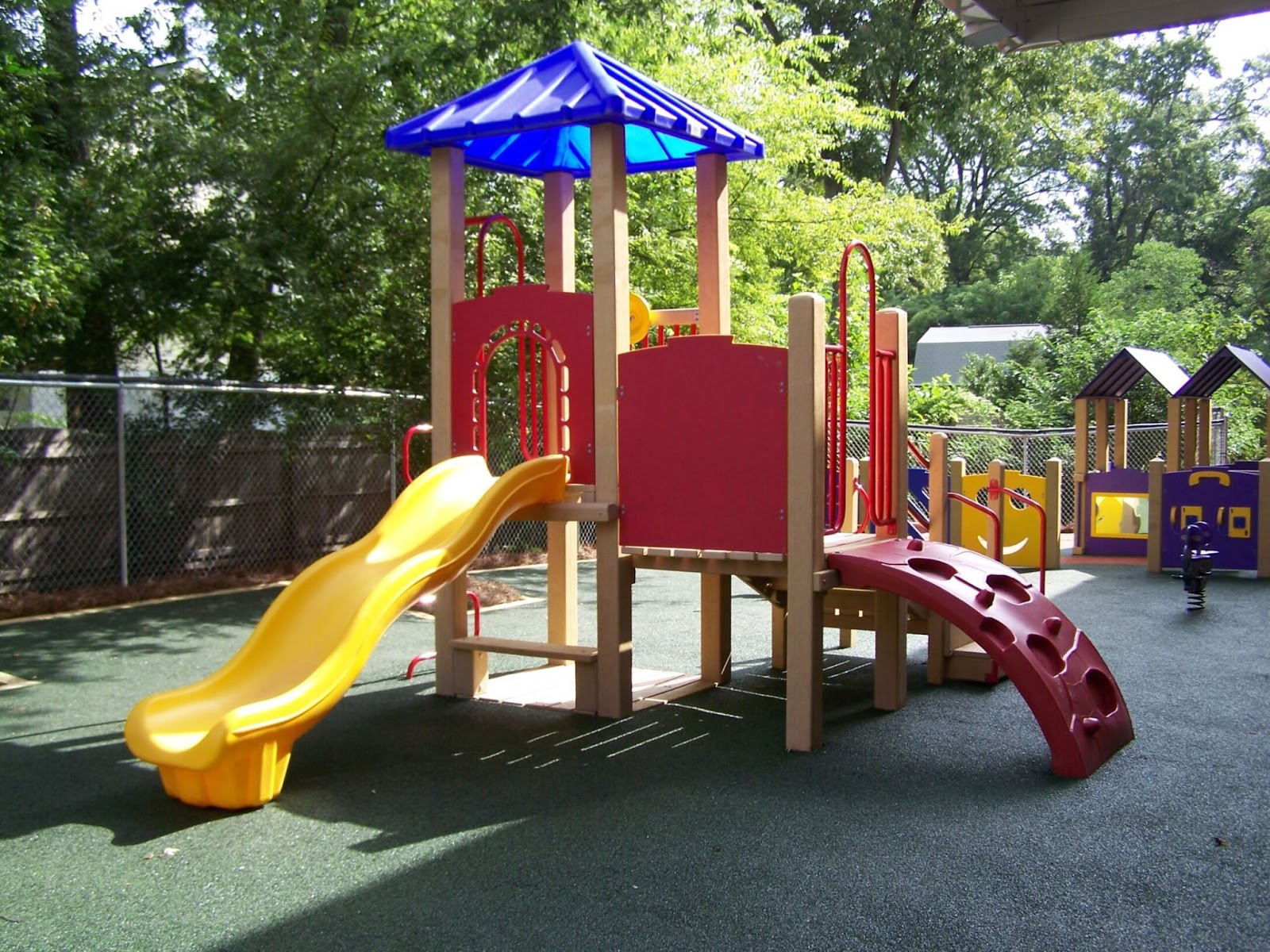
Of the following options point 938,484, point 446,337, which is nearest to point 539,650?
point 446,337

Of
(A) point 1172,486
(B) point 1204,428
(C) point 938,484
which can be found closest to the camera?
(C) point 938,484

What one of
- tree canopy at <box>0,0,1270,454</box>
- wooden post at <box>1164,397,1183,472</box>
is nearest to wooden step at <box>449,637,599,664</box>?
tree canopy at <box>0,0,1270,454</box>

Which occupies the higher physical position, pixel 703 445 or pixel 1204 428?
pixel 1204 428

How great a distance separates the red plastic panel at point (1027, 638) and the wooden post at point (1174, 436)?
845 centimetres

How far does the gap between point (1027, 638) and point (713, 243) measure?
2.98 meters

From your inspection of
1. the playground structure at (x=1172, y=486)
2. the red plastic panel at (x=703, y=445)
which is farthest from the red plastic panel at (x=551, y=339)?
the playground structure at (x=1172, y=486)

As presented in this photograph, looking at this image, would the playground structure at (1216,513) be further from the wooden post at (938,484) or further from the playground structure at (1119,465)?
the wooden post at (938,484)

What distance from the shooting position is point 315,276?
10.2 m

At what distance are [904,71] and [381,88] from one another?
23611 mm

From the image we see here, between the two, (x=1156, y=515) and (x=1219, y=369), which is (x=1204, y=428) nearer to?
(x=1219, y=369)

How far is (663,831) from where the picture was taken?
4367 mm

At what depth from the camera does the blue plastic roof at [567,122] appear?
19.3 feet

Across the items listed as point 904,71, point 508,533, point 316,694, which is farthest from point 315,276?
point 904,71

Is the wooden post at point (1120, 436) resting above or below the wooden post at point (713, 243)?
below
